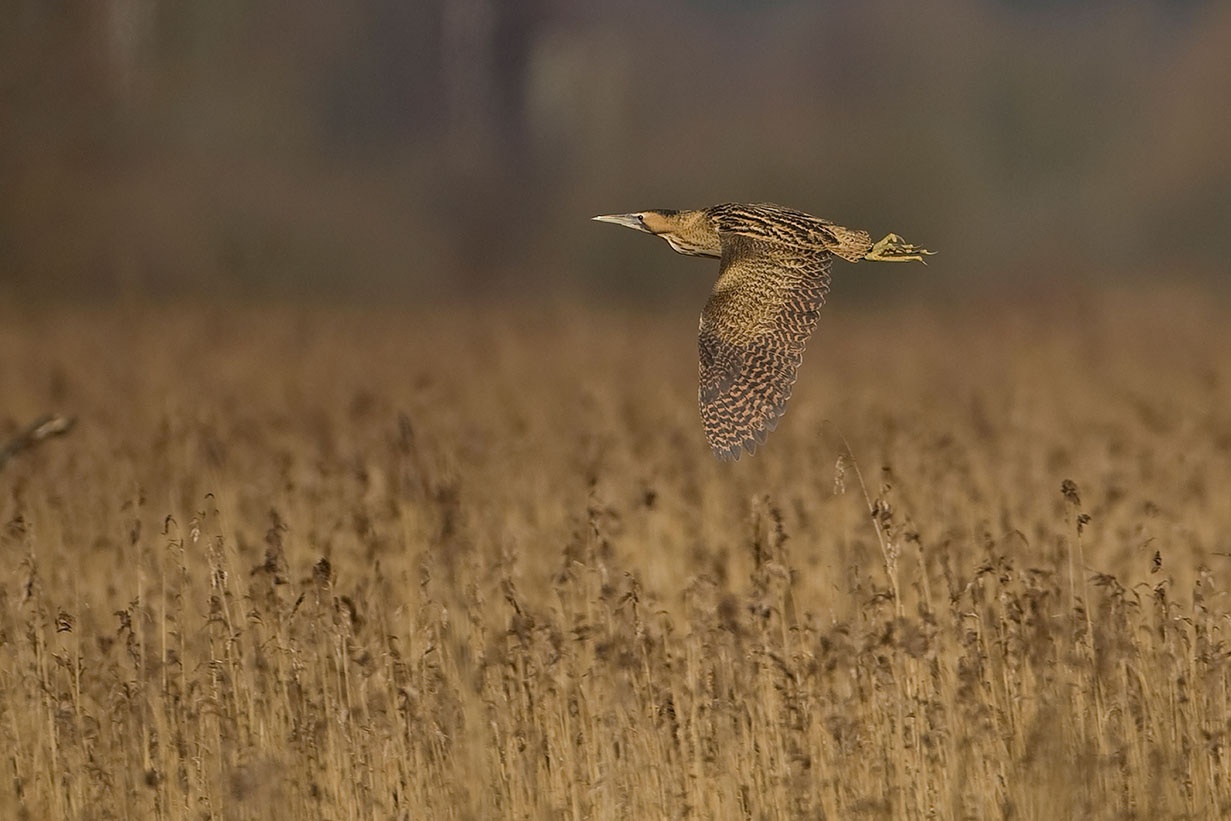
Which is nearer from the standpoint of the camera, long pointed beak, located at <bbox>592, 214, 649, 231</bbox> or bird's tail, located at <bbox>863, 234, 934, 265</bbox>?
bird's tail, located at <bbox>863, 234, 934, 265</bbox>

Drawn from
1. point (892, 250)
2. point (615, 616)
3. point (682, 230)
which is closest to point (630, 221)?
point (682, 230)

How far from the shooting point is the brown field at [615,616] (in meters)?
4.71

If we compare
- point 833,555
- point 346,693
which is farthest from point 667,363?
point 346,693

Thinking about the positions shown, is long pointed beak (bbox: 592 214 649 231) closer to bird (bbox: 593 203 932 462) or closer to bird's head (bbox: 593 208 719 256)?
bird's head (bbox: 593 208 719 256)

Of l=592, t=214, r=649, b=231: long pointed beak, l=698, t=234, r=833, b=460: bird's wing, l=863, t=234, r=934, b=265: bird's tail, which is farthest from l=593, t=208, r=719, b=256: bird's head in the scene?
l=863, t=234, r=934, b=265: bird's tail

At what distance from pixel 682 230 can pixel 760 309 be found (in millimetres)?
884

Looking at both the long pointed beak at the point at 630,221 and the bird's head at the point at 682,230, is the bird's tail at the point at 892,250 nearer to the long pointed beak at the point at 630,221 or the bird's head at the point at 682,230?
the bird's head at the point at 682,230

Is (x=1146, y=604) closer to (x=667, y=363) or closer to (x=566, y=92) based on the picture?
(x=667, y=363)

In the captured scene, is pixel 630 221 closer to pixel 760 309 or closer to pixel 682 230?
pixel 682 230

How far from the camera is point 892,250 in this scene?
6023mm

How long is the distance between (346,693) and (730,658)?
119cm

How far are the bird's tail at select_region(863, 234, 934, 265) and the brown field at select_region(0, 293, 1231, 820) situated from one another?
0.80m

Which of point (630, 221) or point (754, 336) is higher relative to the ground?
point (630, 221)

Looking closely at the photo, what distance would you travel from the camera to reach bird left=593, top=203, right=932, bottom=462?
554 cm
